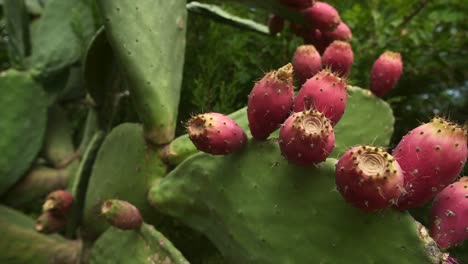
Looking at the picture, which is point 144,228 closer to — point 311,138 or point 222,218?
point 222,218

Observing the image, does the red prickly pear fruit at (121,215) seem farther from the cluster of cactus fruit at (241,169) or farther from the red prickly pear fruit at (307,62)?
the red prickly pear fruit at (307,62)

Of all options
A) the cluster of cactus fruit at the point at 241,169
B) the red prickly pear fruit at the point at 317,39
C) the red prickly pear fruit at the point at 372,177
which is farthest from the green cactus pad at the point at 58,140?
the red prickly pear fruit at the point at 372,177

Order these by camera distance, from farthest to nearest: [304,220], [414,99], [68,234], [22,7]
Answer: [414,99]
[22,7]
[68,234]
[304,220]

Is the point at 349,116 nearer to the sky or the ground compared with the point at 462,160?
nearer to the ground

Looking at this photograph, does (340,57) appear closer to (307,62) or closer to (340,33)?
(307,62)

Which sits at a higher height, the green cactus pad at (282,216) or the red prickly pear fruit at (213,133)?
the red prickly pear fruit at (213,133)

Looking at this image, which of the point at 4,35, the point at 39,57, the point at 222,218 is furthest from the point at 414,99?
the point at 4,35
